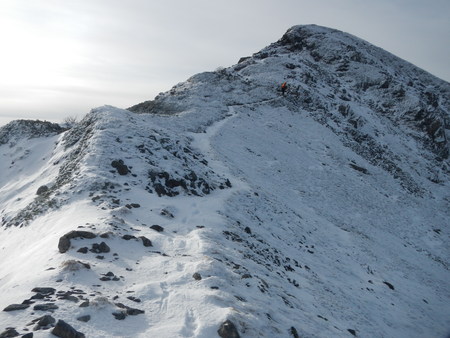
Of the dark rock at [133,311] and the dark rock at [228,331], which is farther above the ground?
the dark rock at [133,311]

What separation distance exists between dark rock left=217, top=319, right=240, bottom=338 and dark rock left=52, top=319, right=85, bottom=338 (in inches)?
117

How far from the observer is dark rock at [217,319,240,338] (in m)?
7.79

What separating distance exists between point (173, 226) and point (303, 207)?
49.2ft

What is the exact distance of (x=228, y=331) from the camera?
7.84 metres

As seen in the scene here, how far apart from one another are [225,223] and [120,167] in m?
6.71

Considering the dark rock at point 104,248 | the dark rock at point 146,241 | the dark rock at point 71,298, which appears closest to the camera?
the dark rock at point 71,298

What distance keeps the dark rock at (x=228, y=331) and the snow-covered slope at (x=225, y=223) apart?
1.2 inches

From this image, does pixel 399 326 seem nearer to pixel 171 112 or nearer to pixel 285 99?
pixel 171 112

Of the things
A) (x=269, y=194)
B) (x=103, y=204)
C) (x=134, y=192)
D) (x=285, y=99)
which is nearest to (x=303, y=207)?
(x=269, y=194)

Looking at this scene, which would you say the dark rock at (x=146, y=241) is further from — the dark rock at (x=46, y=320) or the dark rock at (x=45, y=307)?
the dark rock at (x=46, y=320)

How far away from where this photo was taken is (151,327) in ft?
26.2

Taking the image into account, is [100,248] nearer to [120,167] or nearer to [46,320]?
[46,320]

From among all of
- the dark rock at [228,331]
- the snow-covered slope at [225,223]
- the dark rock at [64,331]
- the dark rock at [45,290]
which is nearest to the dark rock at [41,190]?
the snow-covered slope at [225,223]

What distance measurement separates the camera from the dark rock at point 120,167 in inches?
736
